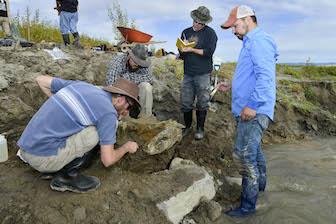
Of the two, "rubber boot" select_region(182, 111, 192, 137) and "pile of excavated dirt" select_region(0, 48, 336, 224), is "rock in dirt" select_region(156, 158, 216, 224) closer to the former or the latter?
"pile of excavated dirt" select_region(0, 48, 336, 224)

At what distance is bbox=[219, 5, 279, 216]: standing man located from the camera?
2.52 metres

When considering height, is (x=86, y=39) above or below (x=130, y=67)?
above

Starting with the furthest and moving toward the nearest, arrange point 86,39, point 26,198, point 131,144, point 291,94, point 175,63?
point 86,39
point 291,94
point 175,63
point 131,144
point 26,198

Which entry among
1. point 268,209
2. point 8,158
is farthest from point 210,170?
point 8,158

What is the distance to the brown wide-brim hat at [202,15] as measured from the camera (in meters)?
4.24

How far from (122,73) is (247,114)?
2459 mm

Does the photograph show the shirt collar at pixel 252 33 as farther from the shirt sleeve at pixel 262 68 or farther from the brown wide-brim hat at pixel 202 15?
the brown wide-brim hat at pixel 202 15

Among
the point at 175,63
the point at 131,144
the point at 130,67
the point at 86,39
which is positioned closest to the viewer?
the point at 131,144

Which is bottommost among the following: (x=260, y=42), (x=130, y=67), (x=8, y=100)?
(x=8, y=100)

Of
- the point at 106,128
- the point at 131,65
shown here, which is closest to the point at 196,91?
the point at 131,65

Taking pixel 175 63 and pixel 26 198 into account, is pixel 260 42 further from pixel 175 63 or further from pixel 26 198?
pixel 175 63

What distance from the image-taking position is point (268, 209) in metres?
3.08

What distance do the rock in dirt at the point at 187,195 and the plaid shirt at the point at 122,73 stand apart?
1.71 meters

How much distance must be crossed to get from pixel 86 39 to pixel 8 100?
613cm
